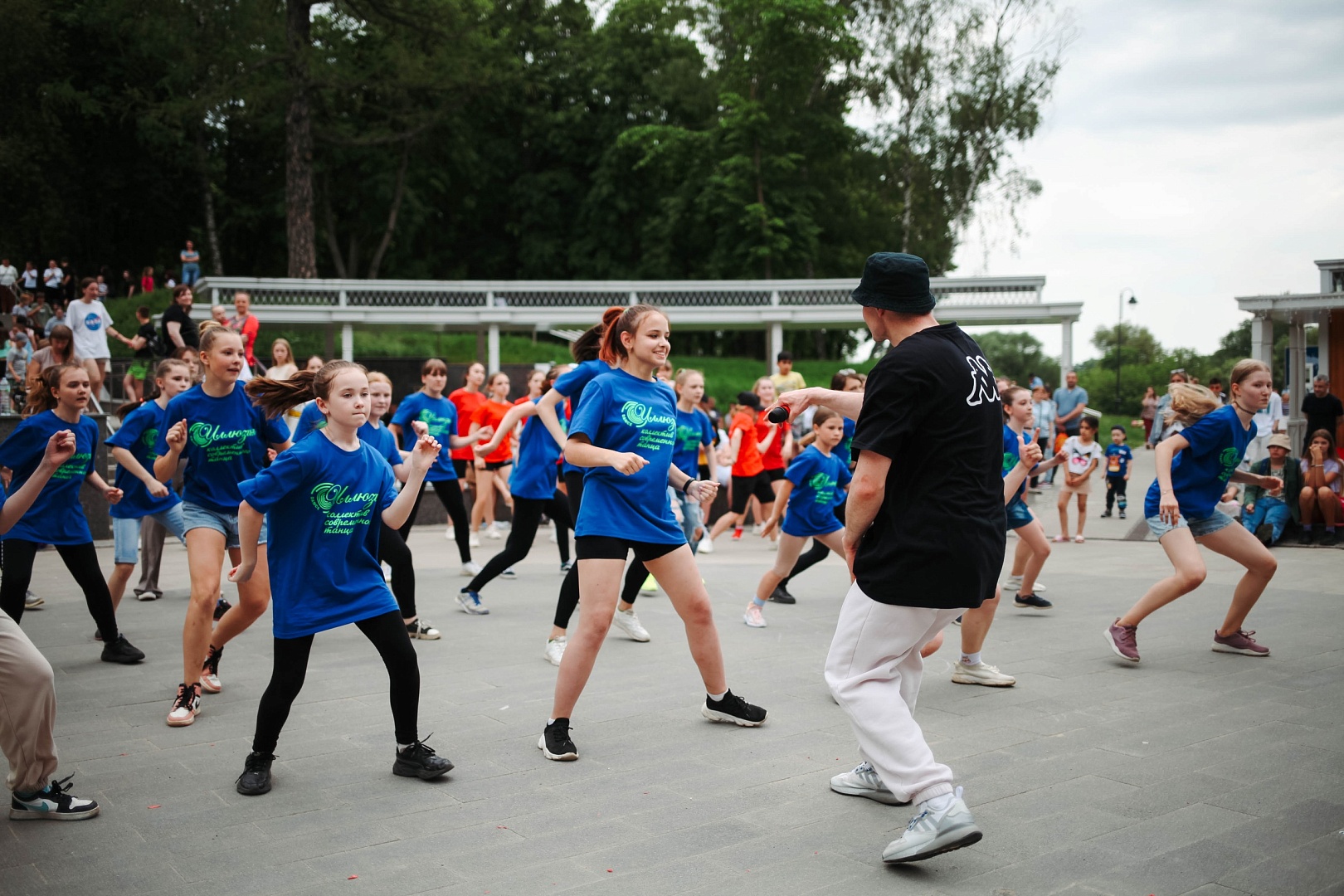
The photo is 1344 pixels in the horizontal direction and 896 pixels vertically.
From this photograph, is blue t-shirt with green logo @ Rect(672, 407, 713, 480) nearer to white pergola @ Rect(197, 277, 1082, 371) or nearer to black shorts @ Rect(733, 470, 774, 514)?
black shorts @ Rect(733, 470, 774, 514)

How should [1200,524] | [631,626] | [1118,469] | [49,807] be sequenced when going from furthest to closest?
[1118,469] → [631,626] → [1200,524] → [49,807]

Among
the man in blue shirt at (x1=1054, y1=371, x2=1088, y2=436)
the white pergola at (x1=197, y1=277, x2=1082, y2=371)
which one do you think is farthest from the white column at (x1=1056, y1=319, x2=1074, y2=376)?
the man in blue shirt at (x1=1054, y1=371, x2=1088, y2=436)

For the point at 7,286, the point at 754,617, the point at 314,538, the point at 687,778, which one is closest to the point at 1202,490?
the point at 754,617

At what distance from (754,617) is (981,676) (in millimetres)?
2165

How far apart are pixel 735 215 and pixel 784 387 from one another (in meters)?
24.6

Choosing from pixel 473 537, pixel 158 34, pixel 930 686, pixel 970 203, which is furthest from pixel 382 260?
pixel 930 686

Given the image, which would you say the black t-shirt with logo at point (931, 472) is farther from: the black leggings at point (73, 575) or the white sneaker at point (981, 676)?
the black leggings at point (73, 575)

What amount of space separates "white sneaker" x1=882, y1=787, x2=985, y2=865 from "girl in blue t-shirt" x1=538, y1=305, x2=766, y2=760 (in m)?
1.67

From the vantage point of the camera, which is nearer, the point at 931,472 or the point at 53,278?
the point at 931,472

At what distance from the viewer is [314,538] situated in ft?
14.7

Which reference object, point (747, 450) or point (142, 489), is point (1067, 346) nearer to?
point (747, 450)

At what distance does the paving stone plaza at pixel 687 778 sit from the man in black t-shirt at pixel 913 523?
0.38m

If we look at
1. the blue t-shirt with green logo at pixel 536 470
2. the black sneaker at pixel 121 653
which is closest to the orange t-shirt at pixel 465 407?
the blue t-shirt with green logo at pixel 536 470

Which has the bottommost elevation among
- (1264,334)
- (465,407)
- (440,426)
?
(440,426)
